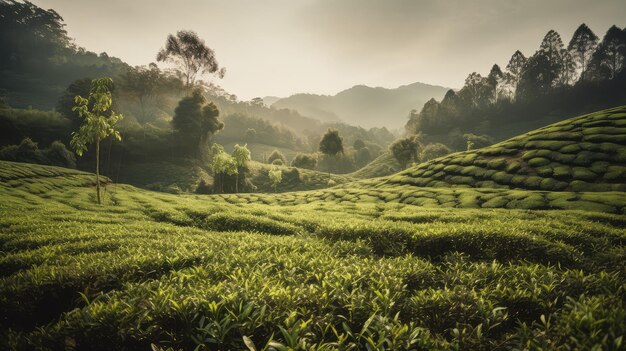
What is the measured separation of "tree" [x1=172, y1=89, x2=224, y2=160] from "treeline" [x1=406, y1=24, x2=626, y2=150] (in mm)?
83183

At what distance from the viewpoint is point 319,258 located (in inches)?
255

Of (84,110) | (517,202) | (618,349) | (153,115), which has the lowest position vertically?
(517,202)

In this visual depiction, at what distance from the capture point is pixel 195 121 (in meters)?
62.6

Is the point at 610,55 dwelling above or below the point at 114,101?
above

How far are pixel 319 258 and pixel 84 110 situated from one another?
2267 centimetres

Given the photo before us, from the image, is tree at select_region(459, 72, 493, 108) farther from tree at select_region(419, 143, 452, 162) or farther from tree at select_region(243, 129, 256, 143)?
tree at select_region(243, 129, 256, 143)

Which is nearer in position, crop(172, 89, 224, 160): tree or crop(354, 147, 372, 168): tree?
crop(172, 89, 224, 160): tree

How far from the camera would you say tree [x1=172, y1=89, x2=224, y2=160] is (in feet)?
204

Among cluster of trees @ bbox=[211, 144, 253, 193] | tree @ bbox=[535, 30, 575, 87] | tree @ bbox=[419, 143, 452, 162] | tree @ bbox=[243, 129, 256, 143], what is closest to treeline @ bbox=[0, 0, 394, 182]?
tree @ bbox=[243, 129, 256, 143]

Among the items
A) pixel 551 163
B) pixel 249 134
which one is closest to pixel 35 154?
pixel 551 163

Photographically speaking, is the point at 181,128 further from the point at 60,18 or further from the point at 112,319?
the point at 60,18

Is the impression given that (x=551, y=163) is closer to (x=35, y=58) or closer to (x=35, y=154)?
(x=35, y=154)

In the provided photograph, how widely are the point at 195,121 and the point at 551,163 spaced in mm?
64338

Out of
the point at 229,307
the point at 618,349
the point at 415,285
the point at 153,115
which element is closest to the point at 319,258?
the point at 415,285
